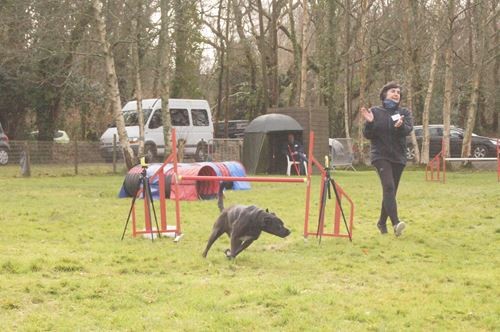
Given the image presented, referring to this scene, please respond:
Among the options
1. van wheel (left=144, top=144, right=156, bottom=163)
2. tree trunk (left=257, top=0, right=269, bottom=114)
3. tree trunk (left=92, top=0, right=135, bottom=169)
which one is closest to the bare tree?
tree trunk (left=257, top=0, right=269, bottom=114)

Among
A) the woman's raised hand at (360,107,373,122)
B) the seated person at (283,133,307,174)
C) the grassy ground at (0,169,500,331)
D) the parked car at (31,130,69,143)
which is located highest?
the parked car at (31,130,69,143)

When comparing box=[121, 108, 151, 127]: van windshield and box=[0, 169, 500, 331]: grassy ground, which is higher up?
box=[121, 108, 151, 127]: van windshield

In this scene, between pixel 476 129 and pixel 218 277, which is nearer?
pixel 218 277

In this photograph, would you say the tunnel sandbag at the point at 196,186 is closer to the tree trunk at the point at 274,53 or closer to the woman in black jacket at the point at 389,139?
the woman in black jacket at the point at 389,139

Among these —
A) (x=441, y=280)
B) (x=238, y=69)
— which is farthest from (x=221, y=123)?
(x=441, y=280)

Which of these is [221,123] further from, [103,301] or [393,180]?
[103,301]

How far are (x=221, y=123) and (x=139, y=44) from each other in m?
17.0

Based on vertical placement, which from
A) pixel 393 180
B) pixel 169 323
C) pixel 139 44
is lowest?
pixel 169 323

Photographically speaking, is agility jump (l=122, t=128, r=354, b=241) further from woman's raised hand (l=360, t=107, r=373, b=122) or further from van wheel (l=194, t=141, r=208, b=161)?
van wheel (l=194, t=141, r=208, b=161)

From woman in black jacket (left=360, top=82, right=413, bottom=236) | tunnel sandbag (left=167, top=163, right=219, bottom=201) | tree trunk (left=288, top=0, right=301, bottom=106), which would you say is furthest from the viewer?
tree trunk (left=288, top=0, right=301, bottom=106)

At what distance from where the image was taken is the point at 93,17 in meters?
19.6

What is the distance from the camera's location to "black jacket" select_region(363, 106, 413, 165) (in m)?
8.86

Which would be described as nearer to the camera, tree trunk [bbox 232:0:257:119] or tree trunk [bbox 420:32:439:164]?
tree trunk [bbox 420:32:439:164]

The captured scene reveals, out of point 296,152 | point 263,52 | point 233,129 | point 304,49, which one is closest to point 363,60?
point 304,49
